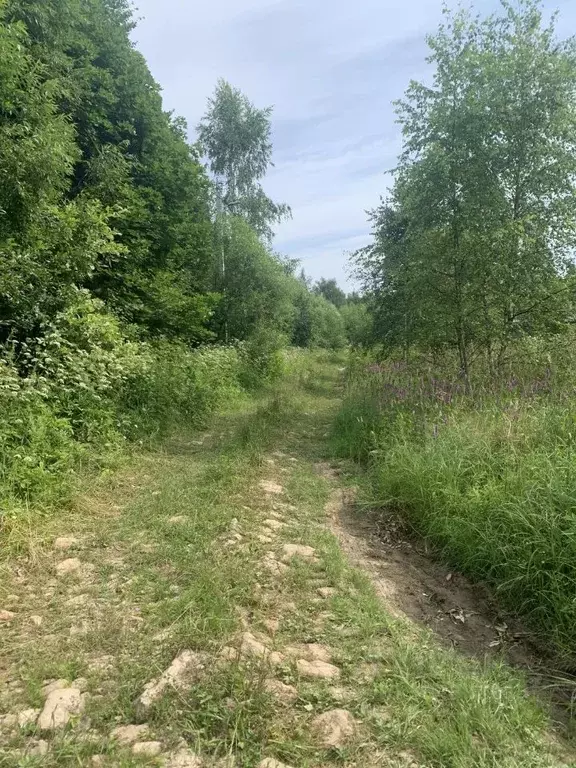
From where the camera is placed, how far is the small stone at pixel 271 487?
5.05 m

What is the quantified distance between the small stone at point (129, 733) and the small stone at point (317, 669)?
786mm

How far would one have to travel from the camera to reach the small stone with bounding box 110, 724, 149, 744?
6.28ft

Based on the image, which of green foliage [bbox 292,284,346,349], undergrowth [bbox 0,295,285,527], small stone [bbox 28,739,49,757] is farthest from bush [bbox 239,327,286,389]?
green foliage [bbox 292,284,346,349]

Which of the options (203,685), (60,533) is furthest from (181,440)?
(203,685)

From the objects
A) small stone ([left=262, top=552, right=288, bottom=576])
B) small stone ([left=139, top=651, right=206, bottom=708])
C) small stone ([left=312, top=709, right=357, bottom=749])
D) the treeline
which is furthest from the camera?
the treeline

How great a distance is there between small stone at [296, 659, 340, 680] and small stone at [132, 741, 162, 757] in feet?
2.48

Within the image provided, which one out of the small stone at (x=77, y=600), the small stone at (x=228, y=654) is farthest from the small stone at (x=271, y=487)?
the small stone at (x=228, y=654)

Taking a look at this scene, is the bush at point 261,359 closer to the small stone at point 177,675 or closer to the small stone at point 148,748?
the small stone at point 177,675

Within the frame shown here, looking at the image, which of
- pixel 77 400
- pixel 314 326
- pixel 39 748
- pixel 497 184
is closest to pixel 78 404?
pixel 77 400

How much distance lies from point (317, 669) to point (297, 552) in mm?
1311

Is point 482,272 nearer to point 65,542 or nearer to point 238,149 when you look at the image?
point 65,542

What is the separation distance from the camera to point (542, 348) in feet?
26.1

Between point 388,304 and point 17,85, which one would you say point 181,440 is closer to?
point 17,85

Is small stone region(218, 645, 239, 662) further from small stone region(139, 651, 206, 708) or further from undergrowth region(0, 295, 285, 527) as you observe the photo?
undergrowth region(0, 295, 285, 527)
